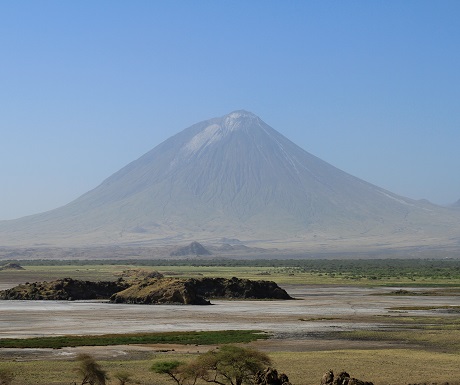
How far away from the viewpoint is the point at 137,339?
4734 cm

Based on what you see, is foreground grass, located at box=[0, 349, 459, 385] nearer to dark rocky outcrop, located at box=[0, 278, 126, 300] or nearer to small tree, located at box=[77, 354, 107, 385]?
small tree, located at box=[77, 354, 107, 385]

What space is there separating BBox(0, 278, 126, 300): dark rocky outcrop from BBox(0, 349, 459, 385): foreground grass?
4256 cm

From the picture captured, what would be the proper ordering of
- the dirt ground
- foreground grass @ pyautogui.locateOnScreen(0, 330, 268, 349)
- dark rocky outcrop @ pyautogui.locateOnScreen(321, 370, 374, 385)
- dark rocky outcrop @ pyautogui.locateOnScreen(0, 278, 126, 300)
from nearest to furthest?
dark rocky outcrop @ pyautogui.locateOnScreen(321, 370, 374, 385), the dirt ground, foreground grass @ pyautogui.locateOnScreen(0, 330, 268, 349), dark rocky outcrop @ pyautogui.locateOnScreen(0, 278, 126, 300)

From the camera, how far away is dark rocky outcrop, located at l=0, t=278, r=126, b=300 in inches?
3243

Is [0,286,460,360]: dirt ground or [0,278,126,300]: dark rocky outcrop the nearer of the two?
[0,286,460,360]: dirt ground

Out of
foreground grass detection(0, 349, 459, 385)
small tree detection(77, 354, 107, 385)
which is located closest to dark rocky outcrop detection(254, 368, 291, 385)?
foreground grass detection(0, 349, 459, 385)

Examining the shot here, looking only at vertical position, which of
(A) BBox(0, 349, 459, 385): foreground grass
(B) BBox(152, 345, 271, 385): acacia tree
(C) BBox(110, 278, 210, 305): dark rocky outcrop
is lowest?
(A) BBox(0, 349, 459, 385): foreground grass

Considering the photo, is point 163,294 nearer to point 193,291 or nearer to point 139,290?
point 193,291

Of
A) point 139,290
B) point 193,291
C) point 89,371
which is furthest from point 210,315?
point 89,371

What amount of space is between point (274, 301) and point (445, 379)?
147 ft

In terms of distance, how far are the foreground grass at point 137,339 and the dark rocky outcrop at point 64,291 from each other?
111ft

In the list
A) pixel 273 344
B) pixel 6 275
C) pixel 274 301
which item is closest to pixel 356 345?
pixel 273 344

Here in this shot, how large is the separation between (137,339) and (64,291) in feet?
120

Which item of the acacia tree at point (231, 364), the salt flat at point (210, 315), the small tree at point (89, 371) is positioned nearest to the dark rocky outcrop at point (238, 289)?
the salt flat at point (210, 315)
